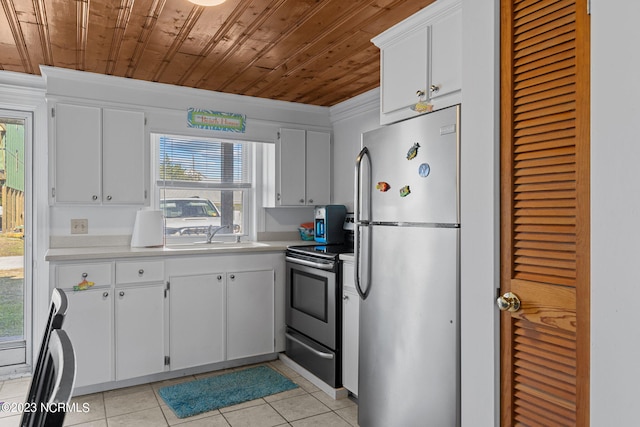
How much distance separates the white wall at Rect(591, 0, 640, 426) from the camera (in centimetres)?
108

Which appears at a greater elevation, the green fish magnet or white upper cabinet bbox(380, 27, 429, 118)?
white upper cabinet bbox(380, 27, 429, 118)

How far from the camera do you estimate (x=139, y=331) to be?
10.0ft

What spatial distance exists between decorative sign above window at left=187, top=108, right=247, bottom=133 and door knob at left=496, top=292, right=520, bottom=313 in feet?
9.34

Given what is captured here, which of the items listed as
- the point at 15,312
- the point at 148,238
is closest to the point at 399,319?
the point at 148,238

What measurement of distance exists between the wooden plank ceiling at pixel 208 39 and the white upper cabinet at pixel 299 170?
63 cm

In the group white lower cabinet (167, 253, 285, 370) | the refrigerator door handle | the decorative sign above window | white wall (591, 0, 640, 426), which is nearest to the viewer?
white wall (591, 0, 640, 426)

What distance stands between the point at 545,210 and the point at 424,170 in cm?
70

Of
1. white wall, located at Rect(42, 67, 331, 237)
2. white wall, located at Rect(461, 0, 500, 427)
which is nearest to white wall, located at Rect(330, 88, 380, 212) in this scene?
white wall, located at Rect(42, 67, 331, 237)

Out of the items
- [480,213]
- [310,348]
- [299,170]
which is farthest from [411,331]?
[299,170]

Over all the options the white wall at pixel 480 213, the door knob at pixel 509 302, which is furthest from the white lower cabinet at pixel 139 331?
the door knob at pixel 509 302

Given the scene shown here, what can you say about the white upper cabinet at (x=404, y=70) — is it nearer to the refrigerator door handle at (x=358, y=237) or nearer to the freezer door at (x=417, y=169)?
the freezer door at (x=417, y=169)

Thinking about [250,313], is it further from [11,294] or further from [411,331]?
[11,294]

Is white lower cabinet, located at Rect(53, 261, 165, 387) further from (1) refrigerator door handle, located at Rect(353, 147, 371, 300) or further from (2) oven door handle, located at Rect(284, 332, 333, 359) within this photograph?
(1) refrigerator door handle, located at Rect(353, 147, 371, 300)

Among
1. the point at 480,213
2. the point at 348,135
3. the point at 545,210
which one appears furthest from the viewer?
the point at 348,135
